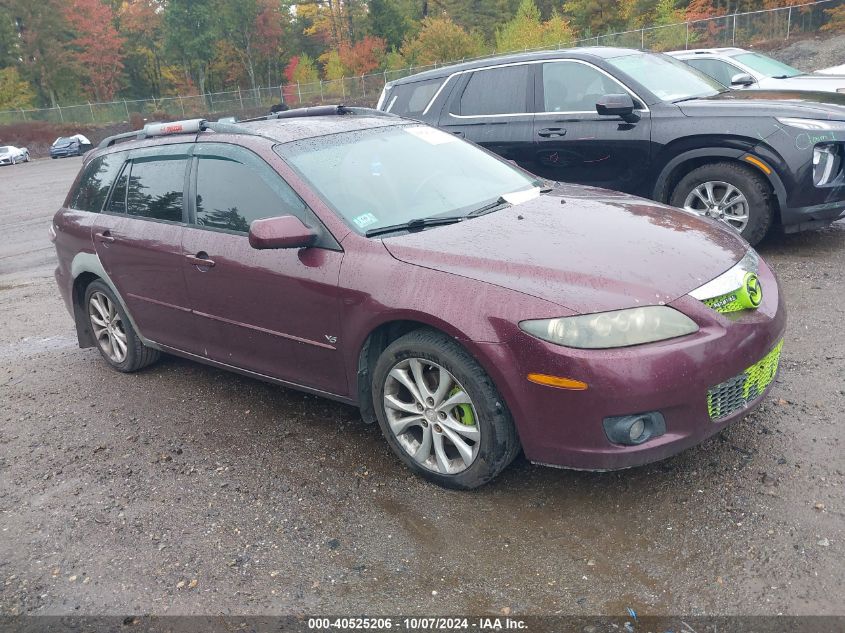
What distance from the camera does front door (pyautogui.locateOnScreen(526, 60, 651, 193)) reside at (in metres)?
6.64

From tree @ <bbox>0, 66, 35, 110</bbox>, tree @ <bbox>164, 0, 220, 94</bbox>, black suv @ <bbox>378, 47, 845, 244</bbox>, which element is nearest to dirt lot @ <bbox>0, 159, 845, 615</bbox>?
black suv @ <bbox>378, 47, 845, 244</bbox>

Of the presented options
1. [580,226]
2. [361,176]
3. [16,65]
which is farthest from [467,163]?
[16,65]

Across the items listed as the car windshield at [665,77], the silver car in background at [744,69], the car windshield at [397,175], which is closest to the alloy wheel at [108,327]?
the car windshield at [397,175]

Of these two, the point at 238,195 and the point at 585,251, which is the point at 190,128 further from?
the point at 585,251

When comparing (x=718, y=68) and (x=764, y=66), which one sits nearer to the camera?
(x=718, y=68)

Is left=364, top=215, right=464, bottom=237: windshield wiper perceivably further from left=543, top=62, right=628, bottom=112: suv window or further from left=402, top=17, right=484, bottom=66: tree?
left=402, top=17, right=484, bottom=66: tree

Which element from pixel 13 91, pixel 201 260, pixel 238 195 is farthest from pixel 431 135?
pixel 13 91

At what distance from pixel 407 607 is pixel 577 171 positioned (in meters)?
5.15

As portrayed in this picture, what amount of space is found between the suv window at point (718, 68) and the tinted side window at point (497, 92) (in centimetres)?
505

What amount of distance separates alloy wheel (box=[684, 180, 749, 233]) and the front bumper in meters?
3.46

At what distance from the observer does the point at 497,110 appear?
745 centimetres

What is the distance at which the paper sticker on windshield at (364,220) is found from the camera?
12.0ft

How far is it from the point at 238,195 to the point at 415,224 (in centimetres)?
111

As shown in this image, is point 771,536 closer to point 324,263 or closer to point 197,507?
point 324,263
